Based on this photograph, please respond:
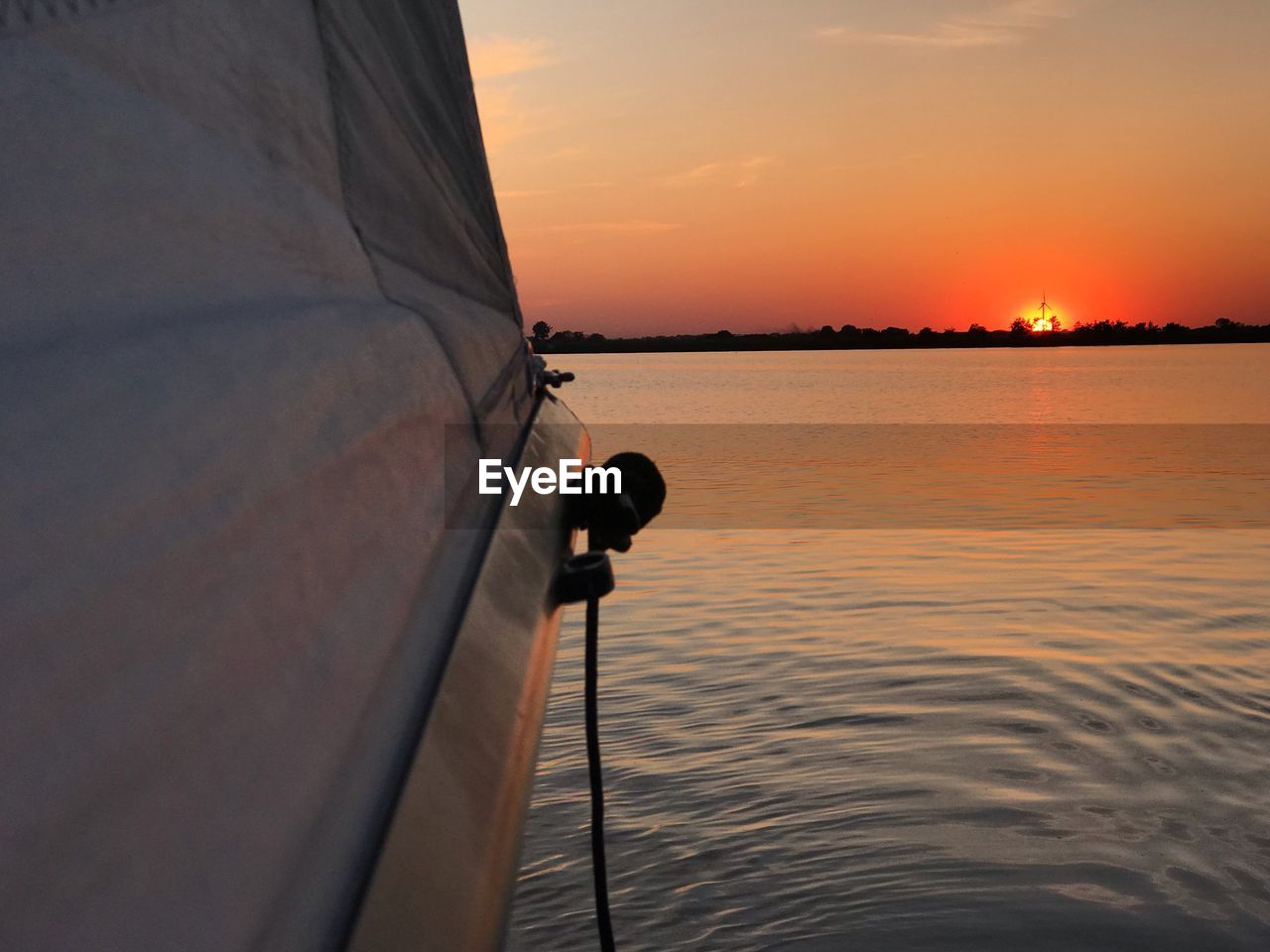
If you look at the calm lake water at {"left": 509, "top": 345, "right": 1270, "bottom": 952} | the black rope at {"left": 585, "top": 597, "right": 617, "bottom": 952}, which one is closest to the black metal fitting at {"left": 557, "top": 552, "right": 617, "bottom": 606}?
the black rope at {"left": 585, "top": 597, "right": 617, "bottom": 952}

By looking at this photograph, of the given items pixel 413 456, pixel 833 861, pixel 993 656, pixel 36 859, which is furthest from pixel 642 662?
pixel 36 859

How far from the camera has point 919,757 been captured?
4.63 metres

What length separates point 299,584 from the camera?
3.40ft

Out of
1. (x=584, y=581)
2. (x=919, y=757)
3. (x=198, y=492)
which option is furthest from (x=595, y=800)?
(x=919, y=757)

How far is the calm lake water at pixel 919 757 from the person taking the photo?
346 centimetres

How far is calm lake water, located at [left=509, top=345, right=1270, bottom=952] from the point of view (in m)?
3.46

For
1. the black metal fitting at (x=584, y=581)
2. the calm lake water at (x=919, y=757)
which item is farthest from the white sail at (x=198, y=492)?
the calm lake water at (x=919, y=757)

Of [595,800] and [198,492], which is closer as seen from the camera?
[198,492]

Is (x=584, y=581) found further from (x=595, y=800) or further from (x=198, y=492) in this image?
(x=198, y=492)

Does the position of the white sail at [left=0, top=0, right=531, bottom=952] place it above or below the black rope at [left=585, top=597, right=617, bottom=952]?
above

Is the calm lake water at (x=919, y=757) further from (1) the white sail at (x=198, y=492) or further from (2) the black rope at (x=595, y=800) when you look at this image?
(1) the white sail at (x=198, y=492)

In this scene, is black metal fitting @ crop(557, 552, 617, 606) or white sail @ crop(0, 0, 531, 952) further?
black metal fitting @ crop(557, 552, 617, 606)

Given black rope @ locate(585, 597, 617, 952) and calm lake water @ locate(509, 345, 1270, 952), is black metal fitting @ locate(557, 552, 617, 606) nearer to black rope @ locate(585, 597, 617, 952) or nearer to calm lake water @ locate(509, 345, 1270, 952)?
black rope @ locate(585, 597, 617, 952)

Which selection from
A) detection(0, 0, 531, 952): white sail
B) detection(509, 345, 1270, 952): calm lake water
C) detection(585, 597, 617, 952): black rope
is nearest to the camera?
detection(0, 0, 531, 952): white sail
